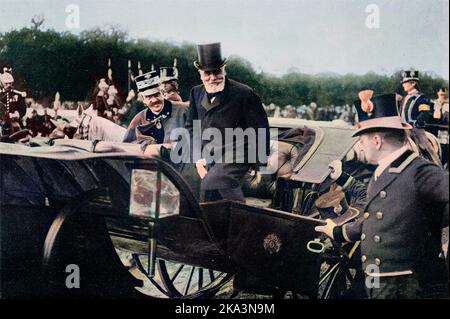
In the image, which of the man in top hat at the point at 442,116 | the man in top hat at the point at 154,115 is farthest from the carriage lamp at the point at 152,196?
the man in top hat at the point at 442,116

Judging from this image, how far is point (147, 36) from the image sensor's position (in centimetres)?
591

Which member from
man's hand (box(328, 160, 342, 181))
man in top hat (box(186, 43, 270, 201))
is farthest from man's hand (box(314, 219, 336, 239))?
man in top hat (box(186, 43, 270, 201))

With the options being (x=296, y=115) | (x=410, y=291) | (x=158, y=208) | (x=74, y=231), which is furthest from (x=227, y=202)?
(x=410, y=291)

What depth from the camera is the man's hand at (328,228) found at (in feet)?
19.1

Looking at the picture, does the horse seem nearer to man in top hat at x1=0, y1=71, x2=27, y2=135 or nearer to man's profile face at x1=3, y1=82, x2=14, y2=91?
man in top hat at x1=0, y1=71, x2=27, y2=135

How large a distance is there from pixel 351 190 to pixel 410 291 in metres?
1.10

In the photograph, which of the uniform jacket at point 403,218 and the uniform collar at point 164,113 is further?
the uniform collar at point 164,113

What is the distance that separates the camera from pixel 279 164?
19.3 feet

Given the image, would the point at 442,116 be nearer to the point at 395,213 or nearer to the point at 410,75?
the point at 410,75

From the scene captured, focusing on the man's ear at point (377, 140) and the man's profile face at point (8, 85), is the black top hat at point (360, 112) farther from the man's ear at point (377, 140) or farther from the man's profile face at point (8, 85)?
the man's profile face at point (8, 85)

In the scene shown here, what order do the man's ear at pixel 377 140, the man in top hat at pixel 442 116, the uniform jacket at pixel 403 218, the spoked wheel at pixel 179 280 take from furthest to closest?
the spoked wheel at pixel 179 280, the man in top hat at pixel 442 116, the man's ear at pixel 377 140, the uniform jacket at pixel 403 218

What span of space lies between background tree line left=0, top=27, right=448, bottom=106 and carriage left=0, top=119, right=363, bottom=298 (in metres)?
0.33

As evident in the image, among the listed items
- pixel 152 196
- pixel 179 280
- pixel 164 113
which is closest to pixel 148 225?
pixel 152 196

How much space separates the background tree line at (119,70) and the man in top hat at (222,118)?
0.31ft
